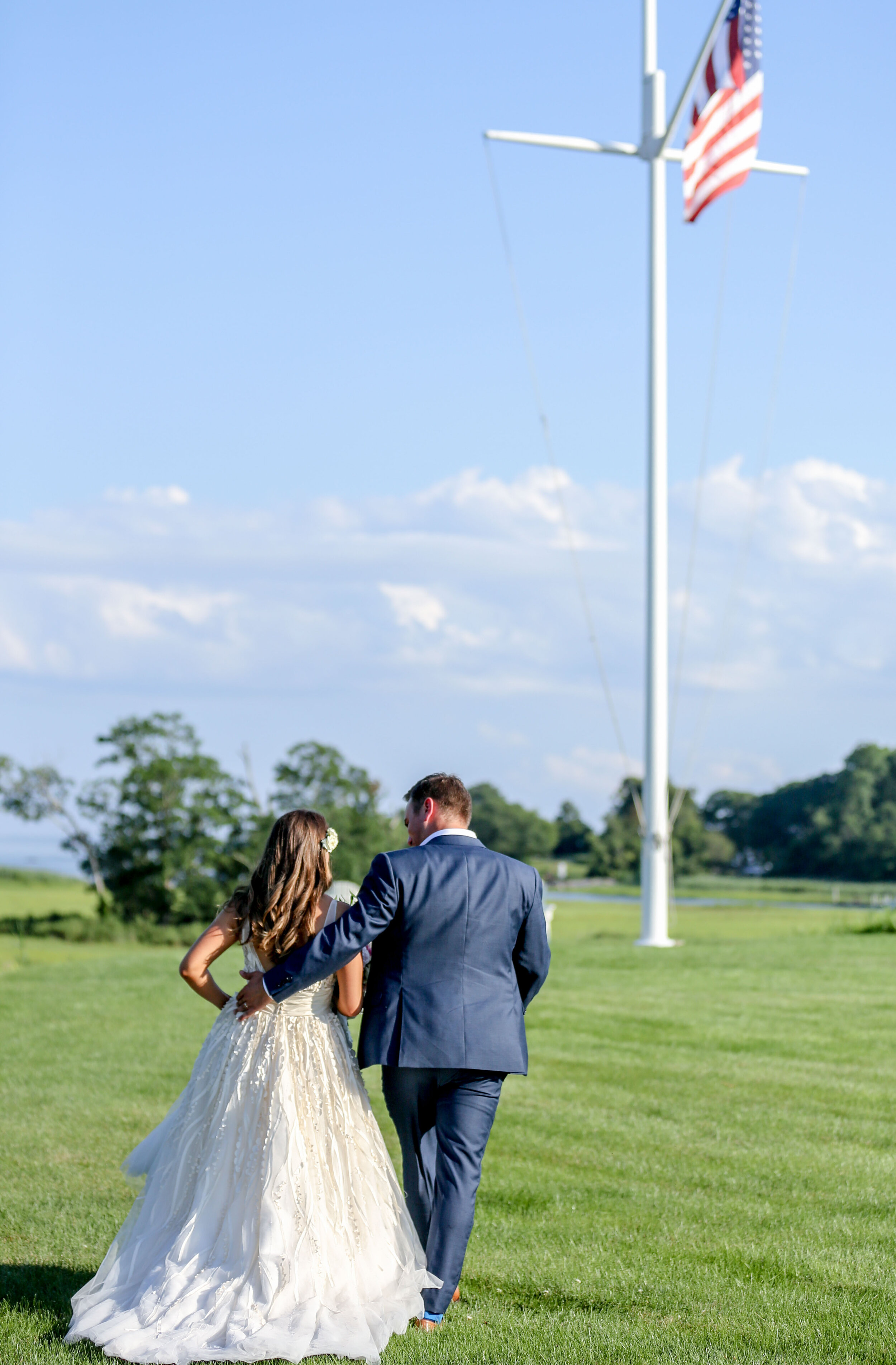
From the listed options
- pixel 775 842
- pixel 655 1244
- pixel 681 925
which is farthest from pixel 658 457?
pixel 775 842

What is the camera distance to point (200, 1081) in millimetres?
4832

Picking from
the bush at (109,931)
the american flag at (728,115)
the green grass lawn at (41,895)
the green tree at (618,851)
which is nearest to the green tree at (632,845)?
the green tree at (618,851)

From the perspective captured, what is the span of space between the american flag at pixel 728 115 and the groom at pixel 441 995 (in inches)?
565

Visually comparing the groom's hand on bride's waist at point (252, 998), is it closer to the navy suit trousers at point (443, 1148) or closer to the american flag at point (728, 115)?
the navy suit trousers at point (443, 1148)

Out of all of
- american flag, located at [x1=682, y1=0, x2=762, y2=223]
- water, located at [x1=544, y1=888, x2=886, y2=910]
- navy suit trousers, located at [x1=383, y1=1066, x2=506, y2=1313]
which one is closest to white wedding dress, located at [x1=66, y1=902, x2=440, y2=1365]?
navy suit trousers, located at [x1=383, y1=1066, x2=506, y2=1313]

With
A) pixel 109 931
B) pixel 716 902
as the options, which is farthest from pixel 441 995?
pixel 716 902

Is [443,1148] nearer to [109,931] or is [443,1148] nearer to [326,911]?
[326,911]

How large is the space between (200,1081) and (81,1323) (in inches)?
35.2

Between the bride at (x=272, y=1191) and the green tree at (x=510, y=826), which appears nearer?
the bride at (x=272, y=1191)

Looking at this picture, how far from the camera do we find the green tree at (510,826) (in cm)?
5416

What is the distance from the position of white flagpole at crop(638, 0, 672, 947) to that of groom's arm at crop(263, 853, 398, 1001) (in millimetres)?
15918

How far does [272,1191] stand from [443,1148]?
2.24ft

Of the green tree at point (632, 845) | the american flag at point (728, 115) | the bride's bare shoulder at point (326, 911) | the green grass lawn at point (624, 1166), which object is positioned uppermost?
the american flag at point (728, 115)

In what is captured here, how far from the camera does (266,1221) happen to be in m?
4.48
